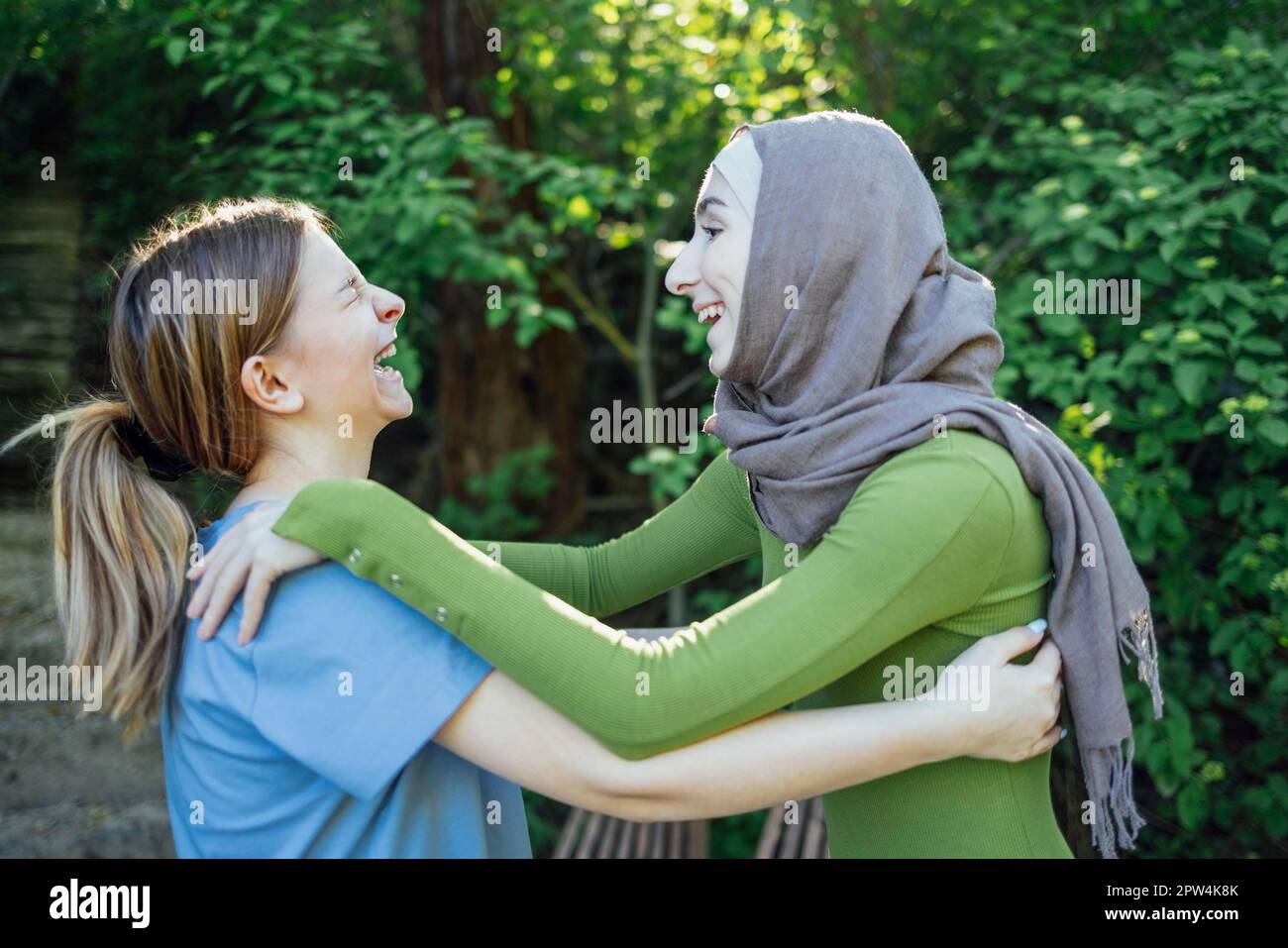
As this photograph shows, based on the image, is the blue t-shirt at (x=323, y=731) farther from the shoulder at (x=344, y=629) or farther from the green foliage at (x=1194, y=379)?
the green foliage at (x=1194, y=379)

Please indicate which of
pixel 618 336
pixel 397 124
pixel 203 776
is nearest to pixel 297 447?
pixel 203 776

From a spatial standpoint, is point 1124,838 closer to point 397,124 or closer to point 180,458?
point 180,458

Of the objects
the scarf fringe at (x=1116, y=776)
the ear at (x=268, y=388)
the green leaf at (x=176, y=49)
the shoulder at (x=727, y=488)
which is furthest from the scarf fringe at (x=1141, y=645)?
the green leaf at (x=176, y=49)

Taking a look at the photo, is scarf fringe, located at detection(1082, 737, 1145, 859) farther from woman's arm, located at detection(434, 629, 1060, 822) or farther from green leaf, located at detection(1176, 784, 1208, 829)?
green leaf, located at detection(1176, 784, 1208, 829)

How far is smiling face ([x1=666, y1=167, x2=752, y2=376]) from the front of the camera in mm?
1771

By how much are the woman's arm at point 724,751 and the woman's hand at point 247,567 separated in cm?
30

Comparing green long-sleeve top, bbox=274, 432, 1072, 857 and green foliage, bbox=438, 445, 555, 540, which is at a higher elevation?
green long-sleeve top, bbox=274, 432, 1072, 857

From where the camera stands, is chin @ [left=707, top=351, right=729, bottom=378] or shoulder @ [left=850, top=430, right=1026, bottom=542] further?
chin @ [left=707, top=351, right=729, bottom=378]

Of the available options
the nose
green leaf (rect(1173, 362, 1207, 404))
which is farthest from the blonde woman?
green leaf (rect(1173, 362, 1207, 404))

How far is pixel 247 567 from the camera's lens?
155 cm

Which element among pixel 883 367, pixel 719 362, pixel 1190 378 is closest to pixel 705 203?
pixel 719 362

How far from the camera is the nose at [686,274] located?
184 cm

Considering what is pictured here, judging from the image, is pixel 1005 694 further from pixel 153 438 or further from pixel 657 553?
pixel 153 438

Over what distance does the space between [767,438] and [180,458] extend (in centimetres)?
97
